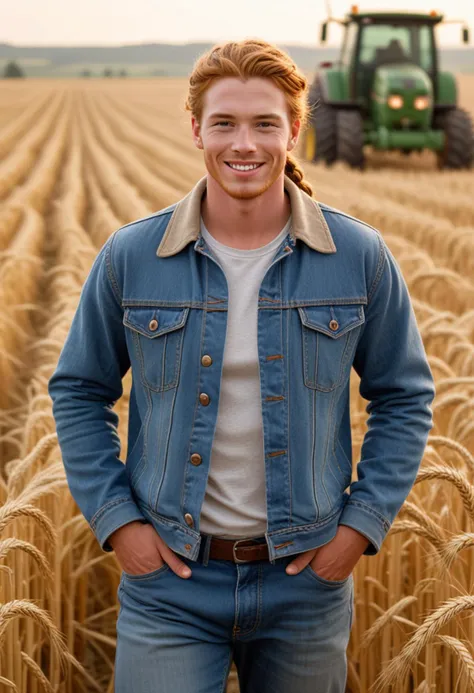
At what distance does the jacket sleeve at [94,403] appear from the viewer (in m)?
1.94

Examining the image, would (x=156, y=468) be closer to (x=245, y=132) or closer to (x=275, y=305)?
(x=275, y=305)

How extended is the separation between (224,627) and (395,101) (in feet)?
46.8

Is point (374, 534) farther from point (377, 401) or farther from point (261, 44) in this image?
point (261, 44)

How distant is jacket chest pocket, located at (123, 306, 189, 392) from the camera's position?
6.13 feet

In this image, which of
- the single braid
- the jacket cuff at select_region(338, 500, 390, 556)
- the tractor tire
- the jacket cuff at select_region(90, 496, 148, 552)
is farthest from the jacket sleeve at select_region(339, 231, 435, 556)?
the tractor tire

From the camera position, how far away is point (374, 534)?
6.35 ft

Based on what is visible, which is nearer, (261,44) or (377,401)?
(261,44)

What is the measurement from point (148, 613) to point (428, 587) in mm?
1118

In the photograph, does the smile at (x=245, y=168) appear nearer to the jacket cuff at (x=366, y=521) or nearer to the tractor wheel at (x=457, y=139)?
the jacket cuff at (x=366, y=521)

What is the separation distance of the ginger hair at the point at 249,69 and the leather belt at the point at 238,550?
796 millimetres

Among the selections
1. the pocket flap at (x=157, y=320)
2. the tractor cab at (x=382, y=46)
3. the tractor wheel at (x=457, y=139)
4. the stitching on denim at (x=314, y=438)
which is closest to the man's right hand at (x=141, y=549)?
the stitching on denim at (x=314, y=438)

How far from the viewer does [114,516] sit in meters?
1.92

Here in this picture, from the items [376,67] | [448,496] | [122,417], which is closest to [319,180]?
[376,67]

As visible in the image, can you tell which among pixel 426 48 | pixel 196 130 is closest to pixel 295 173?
pixel 196 130
